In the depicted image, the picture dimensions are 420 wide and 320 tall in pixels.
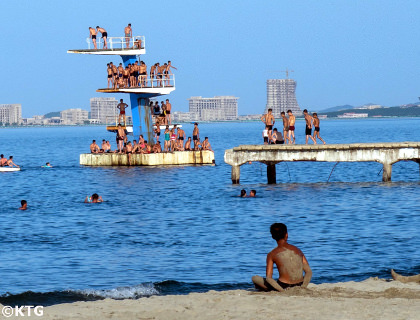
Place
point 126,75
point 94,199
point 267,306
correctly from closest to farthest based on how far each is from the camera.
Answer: point 267,306
point 94,199
point 126,75

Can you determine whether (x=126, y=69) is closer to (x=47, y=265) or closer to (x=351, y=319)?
(x=47, y=265)

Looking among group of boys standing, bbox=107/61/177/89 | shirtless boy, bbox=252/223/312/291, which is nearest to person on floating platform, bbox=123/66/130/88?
group of boys standing, bbox=107/61/177/89

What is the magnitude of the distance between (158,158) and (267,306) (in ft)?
145

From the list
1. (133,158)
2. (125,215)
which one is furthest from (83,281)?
(133,158)

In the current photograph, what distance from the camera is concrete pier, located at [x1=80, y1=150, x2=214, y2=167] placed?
5800 centimetres

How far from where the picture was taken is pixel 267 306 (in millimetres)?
14328

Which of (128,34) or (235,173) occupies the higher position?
(128,34)

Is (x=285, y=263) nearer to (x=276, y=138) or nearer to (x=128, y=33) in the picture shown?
(x=276, y=138)

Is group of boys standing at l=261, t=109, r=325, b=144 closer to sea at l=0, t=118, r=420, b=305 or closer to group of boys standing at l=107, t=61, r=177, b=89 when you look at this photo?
sea at l=0, t=118, r=420, b=305

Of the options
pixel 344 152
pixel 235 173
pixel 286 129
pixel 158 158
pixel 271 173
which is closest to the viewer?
pixel 344 152

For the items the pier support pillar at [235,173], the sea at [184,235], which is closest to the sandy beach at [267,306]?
the sea at [184,235]

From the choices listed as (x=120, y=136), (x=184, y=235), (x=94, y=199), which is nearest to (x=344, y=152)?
(x=94, y=199)

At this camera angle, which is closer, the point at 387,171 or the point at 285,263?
the point at 285,263

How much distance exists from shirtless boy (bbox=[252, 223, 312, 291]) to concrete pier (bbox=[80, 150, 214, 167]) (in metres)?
43.0
